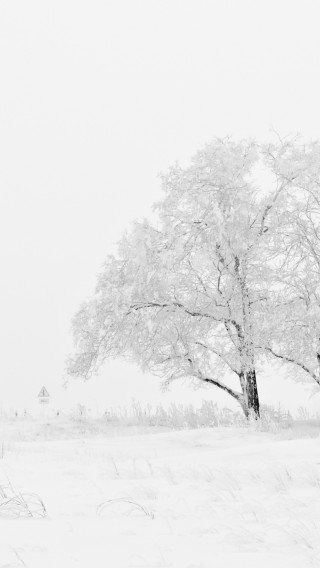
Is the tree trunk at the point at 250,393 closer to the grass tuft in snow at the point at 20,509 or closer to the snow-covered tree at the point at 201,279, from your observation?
the snow-covered tree at the point at 201,279

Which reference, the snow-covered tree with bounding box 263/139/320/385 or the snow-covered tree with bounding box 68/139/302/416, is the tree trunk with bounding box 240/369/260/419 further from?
the snow-covered tree with bounding box 263/139/320/385

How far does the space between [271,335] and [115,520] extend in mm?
14062

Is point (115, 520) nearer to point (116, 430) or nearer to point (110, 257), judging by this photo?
point (116, 430)

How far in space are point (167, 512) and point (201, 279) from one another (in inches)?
575

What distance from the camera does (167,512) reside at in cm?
466

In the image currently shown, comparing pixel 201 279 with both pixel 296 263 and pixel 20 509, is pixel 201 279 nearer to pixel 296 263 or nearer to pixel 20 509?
pixel 296 263

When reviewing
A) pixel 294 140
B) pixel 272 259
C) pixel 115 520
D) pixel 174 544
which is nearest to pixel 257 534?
pixel 174 544

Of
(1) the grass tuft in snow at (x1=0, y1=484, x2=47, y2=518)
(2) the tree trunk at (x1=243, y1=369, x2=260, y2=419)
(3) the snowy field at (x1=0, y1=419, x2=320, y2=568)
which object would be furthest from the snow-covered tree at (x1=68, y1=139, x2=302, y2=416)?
(1) the grass tuft in snow at (x1=0, y1=484, x2=47, y2=518)

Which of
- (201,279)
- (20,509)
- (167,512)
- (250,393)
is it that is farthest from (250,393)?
(20,509)

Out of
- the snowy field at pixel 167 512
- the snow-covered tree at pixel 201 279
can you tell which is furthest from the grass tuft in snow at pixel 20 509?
the snow-covered tree at pixel 201 279

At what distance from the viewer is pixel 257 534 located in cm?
378

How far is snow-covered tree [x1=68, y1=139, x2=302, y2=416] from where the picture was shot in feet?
60.2

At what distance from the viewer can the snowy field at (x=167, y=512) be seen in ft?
10.7

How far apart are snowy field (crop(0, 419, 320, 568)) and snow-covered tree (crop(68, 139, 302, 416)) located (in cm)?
945
